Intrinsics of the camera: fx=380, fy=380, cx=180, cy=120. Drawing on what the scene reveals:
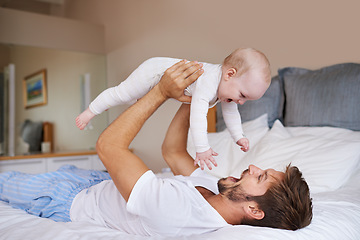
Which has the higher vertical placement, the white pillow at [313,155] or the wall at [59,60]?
the wall at [59,60]

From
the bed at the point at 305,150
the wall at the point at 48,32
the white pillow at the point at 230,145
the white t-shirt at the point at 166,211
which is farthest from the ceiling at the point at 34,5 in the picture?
the white t-shirt at the point at 166,211

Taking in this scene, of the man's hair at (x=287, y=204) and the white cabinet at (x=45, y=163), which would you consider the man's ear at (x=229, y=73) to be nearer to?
the man's hair at (x=287, y=204)

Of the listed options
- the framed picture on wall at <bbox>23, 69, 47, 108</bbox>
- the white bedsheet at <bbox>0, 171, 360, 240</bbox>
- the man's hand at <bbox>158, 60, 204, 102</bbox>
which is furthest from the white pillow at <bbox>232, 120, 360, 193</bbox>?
the framed picture on wall at <bbox>23, 69, 47, 108</bbox>

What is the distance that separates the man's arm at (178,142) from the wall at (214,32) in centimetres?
123

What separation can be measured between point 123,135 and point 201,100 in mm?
289

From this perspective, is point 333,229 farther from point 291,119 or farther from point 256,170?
point 291,119

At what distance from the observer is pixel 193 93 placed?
51.4 inches

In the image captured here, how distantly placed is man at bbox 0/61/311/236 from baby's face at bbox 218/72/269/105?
114mm

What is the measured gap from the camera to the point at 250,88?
1258 millimetres

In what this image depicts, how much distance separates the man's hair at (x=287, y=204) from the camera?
1.08m

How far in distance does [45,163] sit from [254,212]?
3.17 metres

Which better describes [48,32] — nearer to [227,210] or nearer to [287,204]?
[227,210]

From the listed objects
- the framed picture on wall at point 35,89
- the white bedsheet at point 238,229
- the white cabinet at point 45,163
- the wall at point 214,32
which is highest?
the wall at point 214,32

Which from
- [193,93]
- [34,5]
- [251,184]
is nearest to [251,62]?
[193,93]
